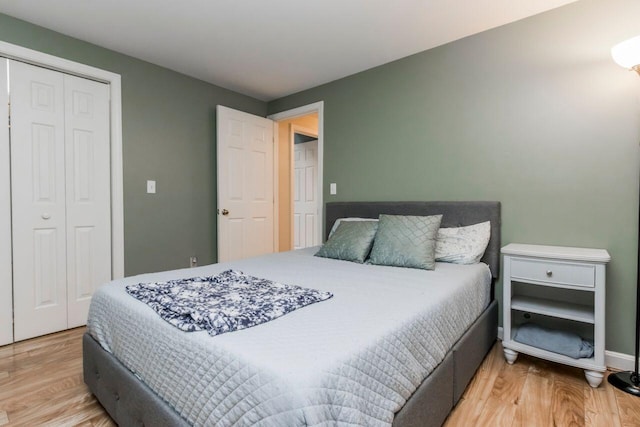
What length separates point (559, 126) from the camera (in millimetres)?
2115

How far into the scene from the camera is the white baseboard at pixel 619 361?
6.28 feet

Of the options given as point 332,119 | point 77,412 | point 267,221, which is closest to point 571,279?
point 332,119

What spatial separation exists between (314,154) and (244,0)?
10.5 feet

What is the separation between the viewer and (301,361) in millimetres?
849

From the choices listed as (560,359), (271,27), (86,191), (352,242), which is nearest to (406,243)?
(352,242)

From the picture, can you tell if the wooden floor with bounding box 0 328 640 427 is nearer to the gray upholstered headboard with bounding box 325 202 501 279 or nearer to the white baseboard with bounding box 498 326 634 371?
the white baseboard with bounding box 498 326 634 371

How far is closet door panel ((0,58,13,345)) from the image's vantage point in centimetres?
224

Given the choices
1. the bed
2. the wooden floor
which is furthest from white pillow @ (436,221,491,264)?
the wooden floor

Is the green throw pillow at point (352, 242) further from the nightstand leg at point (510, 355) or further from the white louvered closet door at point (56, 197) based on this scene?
the white louvered closet door at point (56, 197)

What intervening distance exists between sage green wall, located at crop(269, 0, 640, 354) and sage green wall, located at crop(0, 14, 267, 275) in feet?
5.73

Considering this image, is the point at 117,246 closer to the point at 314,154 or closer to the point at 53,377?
the point at 53,377

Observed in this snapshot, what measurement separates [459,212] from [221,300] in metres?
1.88

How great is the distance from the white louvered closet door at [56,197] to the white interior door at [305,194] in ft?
9.11

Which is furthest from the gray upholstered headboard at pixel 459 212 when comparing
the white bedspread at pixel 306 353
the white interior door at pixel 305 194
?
the white interior door at pixel 305 194
